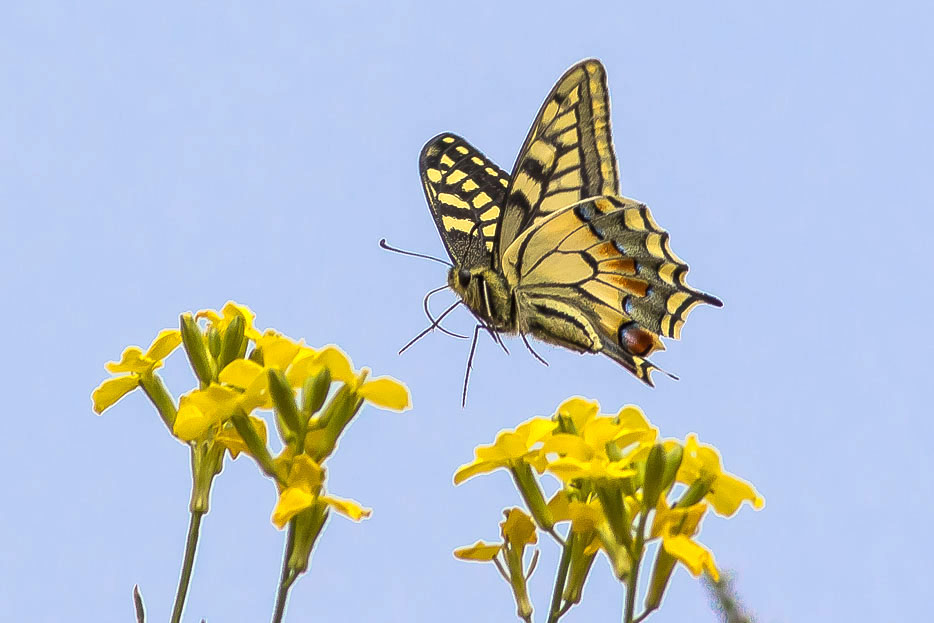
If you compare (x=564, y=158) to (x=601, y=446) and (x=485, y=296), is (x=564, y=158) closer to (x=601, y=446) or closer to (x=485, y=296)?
(x=485, y=296)

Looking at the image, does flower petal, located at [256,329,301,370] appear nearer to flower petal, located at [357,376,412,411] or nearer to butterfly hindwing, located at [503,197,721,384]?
flower petal, located at [357,376,412,411]

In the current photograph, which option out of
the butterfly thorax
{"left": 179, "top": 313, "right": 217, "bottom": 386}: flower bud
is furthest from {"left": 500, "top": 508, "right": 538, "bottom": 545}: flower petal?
the butterfly thorax

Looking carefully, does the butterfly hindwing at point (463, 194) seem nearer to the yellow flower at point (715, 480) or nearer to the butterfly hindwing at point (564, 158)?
the butterfly hindwing at point (564, 158)

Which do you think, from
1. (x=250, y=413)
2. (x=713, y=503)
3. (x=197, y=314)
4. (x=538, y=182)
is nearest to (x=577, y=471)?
(x=713, y=503)

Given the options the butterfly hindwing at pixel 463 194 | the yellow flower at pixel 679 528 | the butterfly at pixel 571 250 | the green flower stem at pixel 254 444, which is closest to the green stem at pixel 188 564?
the green flower stem at pixel 254 444

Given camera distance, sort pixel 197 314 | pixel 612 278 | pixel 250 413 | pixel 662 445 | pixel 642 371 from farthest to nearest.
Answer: pixel 612 278, pixel 642 371, pixel 197 314, pixel 250 413, pixel 662 445

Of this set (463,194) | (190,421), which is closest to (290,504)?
(190,421)

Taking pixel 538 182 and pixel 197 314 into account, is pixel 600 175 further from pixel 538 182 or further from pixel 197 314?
pixel 197 314
